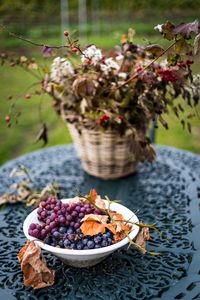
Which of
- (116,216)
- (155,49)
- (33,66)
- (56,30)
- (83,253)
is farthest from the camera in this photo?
(56,30)

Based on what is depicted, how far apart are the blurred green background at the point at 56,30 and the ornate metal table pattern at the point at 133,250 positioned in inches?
67.7

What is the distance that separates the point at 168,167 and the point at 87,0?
24.9 ft

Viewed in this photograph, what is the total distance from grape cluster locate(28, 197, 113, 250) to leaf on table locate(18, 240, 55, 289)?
4 cm

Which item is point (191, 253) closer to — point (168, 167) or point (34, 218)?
point (34, 218)

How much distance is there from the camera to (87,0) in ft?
27.8

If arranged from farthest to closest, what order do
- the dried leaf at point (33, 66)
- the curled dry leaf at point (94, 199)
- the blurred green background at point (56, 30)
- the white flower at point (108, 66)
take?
the blurred green background at point (56, 30) < the dried leaf at point (33, 66) < the white flower at point (108, 66) < the curled dry leaf at point (94, 199)

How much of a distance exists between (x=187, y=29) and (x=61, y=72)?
0.49 meters

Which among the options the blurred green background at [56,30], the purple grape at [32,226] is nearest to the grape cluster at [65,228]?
the purple grape at [32,226]

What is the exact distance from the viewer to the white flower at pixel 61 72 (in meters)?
1.29

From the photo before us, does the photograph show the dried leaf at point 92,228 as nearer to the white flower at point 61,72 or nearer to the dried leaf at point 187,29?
the dried leaf at point 187,29

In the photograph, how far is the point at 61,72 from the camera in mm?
1310

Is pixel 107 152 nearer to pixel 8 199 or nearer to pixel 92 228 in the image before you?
pixel 8 199

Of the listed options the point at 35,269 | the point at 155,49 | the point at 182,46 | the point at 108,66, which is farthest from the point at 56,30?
the point at 35,269

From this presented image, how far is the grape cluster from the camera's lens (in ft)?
2.91
